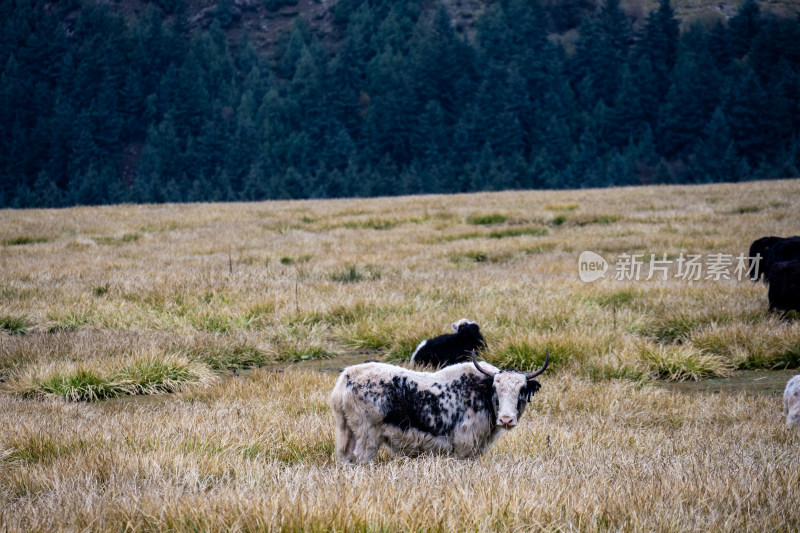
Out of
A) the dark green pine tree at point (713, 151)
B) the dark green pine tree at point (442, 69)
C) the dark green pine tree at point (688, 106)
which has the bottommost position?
the dark green pine tree at point (713, 151)

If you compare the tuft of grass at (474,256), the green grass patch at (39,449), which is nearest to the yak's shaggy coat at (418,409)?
the green grass patch at (39,449)

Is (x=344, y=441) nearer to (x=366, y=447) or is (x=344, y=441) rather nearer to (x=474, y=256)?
(x=366, y=447)

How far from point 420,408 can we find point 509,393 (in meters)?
0.59

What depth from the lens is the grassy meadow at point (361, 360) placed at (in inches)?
132

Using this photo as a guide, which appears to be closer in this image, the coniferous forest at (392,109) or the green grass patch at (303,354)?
the green grass patch at (303,354)

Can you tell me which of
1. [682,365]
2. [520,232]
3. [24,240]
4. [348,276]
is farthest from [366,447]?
[24,240]

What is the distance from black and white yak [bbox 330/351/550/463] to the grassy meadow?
0.34 m

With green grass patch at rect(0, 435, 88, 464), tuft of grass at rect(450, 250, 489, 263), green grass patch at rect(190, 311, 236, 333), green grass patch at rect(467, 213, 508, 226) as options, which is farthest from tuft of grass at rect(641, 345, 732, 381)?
green grass patch at rect(467, 213, 508, 226)

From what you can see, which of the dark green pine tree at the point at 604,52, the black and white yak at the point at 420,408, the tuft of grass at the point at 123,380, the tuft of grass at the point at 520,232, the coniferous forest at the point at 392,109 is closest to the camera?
the black and white yak at the point at 420,408

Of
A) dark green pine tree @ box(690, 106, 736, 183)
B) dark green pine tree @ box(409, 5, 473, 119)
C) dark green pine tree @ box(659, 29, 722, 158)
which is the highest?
dark green pine tree @ box(409, 5, 473, 119)

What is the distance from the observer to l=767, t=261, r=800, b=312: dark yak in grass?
9.48 meters

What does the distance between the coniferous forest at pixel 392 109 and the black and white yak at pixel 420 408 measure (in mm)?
84801

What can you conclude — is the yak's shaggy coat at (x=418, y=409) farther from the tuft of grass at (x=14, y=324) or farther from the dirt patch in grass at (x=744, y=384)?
the tuft of grass at (x=14, y=324)

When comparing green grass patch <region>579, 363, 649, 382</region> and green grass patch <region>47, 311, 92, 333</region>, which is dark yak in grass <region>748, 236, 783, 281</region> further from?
green grass patch <region>47, 311, 92, 333</region>
